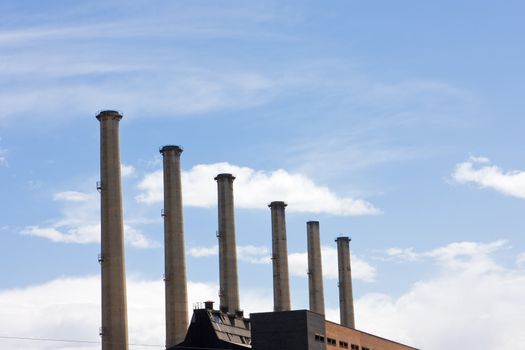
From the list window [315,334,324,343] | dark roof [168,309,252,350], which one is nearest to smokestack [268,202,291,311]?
dark roof [168,309,252,350]

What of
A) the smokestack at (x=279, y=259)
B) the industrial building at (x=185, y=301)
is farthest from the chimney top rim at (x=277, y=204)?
the industrial building at (x=185, y=301)

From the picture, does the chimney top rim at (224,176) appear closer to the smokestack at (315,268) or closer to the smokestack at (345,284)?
the smokestack at (315,268)

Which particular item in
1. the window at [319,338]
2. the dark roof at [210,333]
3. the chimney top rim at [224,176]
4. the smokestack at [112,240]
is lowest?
the window at [319,338]

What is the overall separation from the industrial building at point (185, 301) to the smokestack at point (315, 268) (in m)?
20.3

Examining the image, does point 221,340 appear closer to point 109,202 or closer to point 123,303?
point 123,303

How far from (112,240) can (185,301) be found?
10264 millimetres

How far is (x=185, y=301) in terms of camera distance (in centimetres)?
8838

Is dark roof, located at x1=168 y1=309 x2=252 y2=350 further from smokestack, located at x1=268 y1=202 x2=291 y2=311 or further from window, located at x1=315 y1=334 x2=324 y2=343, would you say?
smokestack, located at x1=268 y1=202 x2=291 y2=311

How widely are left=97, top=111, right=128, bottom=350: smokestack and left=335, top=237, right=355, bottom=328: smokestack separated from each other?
4628 cm

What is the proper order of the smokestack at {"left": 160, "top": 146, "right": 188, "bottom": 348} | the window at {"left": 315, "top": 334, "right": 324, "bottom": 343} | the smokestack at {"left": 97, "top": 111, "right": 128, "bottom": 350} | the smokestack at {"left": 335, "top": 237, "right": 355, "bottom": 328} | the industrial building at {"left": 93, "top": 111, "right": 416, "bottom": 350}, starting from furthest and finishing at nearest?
the smokestack at {"left": 335, "top": 237, "right": 355, "bottom": 328}
the smokestack at {"left": 160, "top": 146, "right": 188, "bottom": 348}
the smokestack at {"left": 97, "top": 111, "right": 128, "bottom": 350}
the window at {"left": 315, "top": 334, "right": 324, "bottom": 343}
the industrial building at {"left": 93, "top": 111, "right": 416, "bottom": 350}

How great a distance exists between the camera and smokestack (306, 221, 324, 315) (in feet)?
391

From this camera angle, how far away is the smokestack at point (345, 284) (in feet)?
401

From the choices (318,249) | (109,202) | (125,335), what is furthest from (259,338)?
(318,249)

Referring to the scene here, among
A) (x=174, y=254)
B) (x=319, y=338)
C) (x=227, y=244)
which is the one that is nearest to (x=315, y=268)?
(x=227, y=244)
